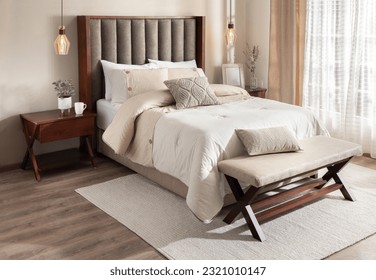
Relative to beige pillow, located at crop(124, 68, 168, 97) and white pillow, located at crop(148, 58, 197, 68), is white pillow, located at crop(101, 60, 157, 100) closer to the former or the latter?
beige pillow, located at crop(124, 68, 168, 97)

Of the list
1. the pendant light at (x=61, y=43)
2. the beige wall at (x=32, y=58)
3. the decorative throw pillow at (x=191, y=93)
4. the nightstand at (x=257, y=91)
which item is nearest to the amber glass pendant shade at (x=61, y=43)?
the pendant light at (x=61, y=43)

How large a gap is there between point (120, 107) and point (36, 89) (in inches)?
32.3

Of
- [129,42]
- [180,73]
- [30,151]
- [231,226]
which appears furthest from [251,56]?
[231,226]

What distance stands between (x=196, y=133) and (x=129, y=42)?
1.80 m

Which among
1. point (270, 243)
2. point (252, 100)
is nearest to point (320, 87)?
point (252, 100)

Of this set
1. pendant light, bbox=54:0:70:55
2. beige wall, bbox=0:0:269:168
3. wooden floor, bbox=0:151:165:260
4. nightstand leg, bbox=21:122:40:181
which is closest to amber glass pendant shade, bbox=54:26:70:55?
pendant light, bbox=54:0:70:55

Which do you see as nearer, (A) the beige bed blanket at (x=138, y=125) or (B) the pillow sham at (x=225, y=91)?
(A) the beige bed blanket at (x=138, y=125)

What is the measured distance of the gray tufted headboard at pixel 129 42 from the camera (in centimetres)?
471

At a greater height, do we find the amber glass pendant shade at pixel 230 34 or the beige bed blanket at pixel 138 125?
the amber glass pendant shade at pixel 230 34

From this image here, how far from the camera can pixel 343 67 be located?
16.7 ft

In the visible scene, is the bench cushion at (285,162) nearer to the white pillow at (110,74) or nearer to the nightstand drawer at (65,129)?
the nightstand drawer at (65,129)

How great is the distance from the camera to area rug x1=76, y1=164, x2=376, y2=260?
3076 millimetres

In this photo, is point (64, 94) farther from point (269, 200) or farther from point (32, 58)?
point (269, 200)

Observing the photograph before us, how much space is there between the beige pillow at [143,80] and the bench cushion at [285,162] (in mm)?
1517
